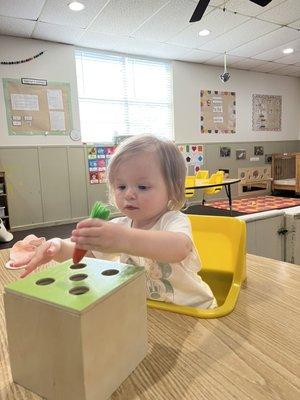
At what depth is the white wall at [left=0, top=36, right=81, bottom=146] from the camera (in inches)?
154

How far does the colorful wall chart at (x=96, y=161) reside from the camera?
15.1ft

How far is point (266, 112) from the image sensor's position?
256 inches

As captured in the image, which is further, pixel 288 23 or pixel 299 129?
pixel 299 129

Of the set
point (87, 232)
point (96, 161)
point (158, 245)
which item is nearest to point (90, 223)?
point (87, 232)

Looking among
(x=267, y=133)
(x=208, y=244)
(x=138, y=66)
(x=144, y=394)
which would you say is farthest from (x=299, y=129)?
(x=144, y=394)

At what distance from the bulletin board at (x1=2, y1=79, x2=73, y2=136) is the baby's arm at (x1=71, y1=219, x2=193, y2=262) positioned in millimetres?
4103

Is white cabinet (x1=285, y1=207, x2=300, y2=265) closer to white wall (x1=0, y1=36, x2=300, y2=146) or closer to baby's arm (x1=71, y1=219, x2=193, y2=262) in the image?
baby's arm (x1=71, y1=219, x2=193, y2=262)

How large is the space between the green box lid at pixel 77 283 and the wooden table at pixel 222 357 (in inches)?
4.5

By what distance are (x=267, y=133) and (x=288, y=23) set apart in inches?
116

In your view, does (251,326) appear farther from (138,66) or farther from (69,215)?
(138,66)

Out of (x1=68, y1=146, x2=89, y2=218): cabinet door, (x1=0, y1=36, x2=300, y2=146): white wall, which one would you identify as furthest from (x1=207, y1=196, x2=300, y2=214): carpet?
(x1=68, y1=146, x2=89, y2=218): cabinet door

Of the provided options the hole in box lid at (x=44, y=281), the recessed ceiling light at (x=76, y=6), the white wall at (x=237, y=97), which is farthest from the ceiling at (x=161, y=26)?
the hole in box lid at (x=44, y=281)

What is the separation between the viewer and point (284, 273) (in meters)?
0.65

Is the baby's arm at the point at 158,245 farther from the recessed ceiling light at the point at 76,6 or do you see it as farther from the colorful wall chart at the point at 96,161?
the colorful wall chart at the point at 96,161
